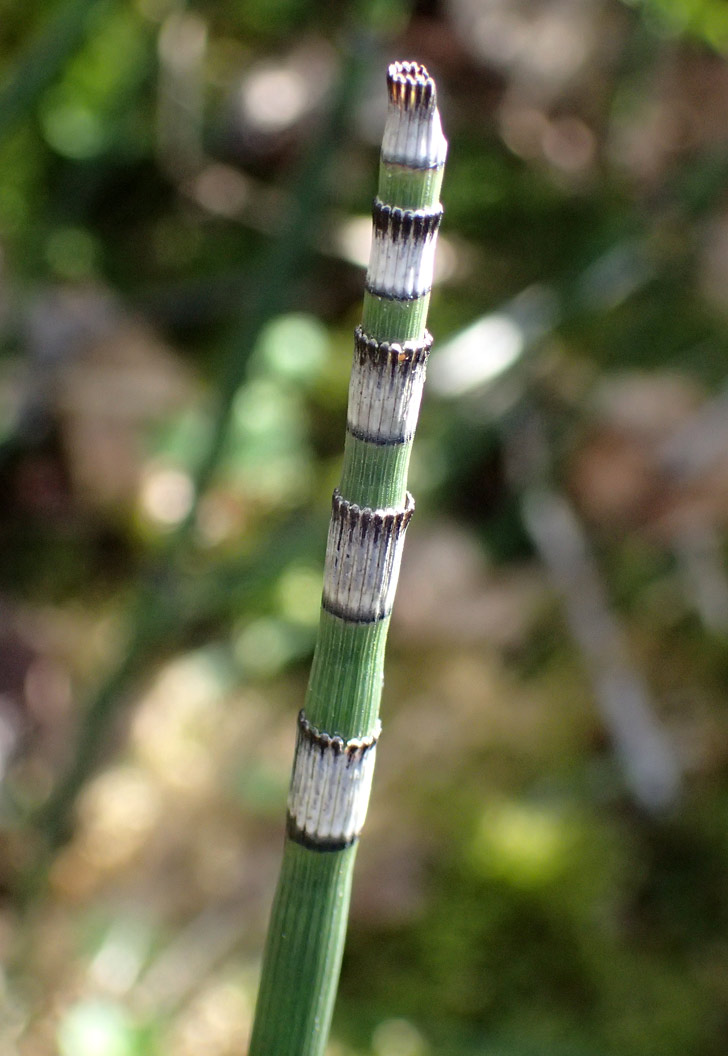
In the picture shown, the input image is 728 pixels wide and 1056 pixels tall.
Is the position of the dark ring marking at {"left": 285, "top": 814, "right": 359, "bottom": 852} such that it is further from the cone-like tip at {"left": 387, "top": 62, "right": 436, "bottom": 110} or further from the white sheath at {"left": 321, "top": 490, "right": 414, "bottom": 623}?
the cone-like tip at {"left": 387, "top": 62, "right": 436, "bottom": 110}

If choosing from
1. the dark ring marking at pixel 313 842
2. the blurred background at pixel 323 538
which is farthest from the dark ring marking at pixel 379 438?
the blurred background at pixel 323 538

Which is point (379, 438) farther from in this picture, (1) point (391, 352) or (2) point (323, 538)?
(2) point (323, 538)

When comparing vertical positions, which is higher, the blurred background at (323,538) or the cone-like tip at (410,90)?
the blurred background at (323,538)

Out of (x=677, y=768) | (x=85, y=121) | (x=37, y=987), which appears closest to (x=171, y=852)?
(x=37, y=987)

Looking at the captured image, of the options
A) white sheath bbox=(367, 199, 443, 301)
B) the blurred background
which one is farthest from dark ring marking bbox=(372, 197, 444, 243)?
the blurred background

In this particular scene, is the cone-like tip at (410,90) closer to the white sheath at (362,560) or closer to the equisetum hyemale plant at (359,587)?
the equisetum hyemale plant at (359,587)

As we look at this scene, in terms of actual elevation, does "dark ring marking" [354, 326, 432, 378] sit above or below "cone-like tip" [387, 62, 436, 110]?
below

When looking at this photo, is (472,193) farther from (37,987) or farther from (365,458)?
(365,458)
